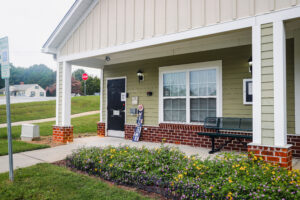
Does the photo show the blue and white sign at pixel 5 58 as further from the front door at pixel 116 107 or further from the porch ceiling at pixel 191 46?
the front door at pixel 116 107

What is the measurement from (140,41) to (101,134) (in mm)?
4521

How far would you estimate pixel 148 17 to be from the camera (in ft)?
18.3

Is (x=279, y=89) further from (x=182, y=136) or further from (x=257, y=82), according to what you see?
(x=182, y=136)

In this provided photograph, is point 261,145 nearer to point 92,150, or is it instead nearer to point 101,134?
point 92,150

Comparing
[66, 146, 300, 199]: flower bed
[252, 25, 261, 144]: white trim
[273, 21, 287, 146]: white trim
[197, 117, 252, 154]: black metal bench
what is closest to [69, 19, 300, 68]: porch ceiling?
[252, 25, 261, 144]: white trim

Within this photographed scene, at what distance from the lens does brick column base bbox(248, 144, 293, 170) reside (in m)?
3.80

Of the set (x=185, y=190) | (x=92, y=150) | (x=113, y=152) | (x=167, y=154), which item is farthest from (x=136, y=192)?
(x=92, y=150)

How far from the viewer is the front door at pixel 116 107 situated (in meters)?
8.50

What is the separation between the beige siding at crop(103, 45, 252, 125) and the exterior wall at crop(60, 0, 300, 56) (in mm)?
1863

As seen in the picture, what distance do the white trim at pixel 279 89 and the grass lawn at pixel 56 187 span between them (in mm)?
2451

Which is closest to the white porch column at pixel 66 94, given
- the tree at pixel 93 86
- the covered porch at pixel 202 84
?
the covered porch at pixel 202 84

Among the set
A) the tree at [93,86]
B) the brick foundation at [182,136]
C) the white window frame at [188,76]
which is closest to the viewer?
the brick foundation at [182,136]

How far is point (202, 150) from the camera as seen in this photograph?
6.19m

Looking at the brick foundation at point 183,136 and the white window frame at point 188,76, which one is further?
the white window frame at point 188,76
